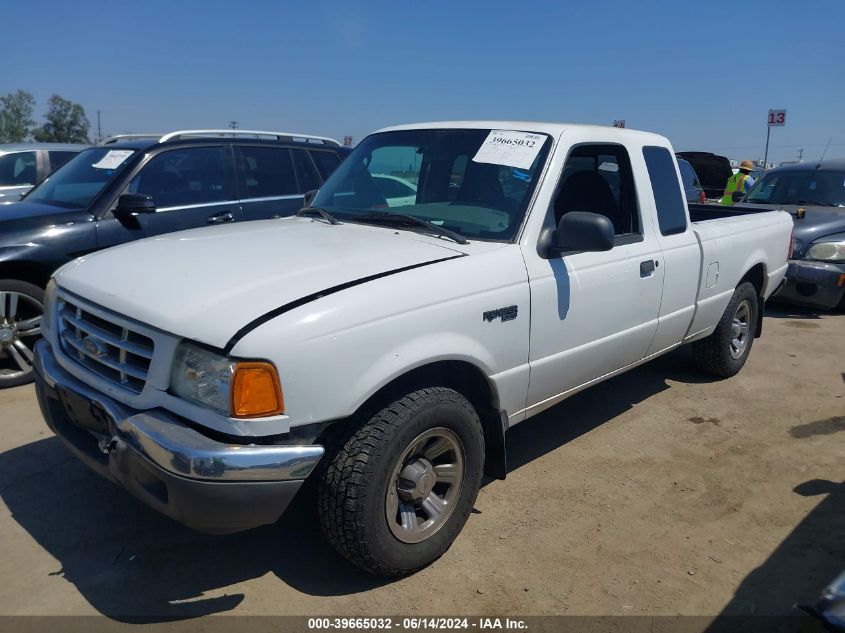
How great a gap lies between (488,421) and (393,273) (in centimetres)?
95

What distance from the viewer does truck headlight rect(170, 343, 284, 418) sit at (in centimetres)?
233

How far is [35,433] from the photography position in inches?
167

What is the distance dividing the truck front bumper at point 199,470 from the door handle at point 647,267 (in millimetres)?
2393

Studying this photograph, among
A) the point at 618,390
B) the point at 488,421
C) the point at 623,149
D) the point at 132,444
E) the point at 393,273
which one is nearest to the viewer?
the point at 132,444

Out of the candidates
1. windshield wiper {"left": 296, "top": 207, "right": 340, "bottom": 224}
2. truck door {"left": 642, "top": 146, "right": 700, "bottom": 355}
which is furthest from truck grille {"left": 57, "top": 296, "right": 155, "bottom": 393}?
truck door {"left": 642, "top": 146, "right": 700, "bottom": 355}

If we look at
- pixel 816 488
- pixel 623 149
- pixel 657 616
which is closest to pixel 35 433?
pixel 657 616

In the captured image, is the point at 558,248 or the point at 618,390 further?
the point at 618,390

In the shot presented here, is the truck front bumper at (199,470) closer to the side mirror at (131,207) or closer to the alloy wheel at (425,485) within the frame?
the alloy wheel at (425,485)

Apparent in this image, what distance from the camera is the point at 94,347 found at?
2.83 m

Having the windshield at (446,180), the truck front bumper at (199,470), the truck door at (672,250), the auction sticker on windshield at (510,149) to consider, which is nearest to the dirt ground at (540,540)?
the truck front bumper at (199,470)

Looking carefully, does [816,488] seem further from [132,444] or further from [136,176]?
[136,176]

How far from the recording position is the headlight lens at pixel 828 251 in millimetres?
7523

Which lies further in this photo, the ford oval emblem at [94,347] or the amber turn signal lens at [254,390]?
the ford oval emblem at [94,347]

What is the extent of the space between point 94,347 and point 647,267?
3031 mm
